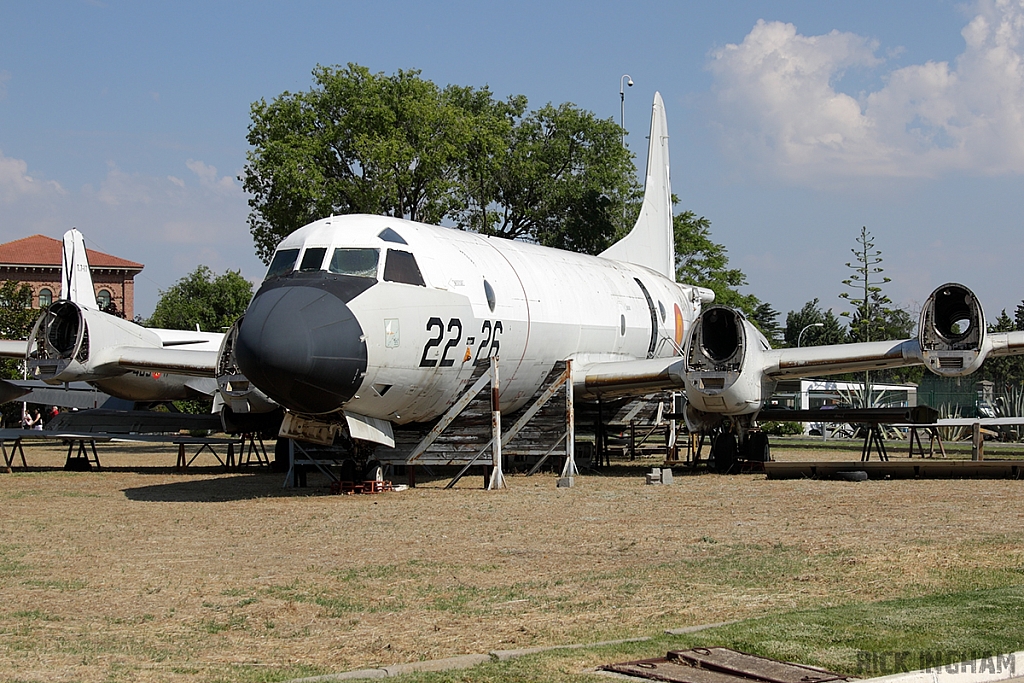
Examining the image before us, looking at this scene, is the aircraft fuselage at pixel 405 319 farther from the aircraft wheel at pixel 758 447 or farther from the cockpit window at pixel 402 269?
the aircraft wheel at pixel 758 447

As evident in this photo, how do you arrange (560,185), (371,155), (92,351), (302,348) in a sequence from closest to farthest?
(302,348) < (92,351) < (371,155) < (560,185)

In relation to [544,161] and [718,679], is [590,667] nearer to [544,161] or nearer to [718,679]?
[718,679]

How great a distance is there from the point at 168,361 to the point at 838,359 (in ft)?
38.0

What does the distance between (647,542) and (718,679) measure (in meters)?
5.10

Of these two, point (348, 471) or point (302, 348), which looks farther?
point (348, 471)

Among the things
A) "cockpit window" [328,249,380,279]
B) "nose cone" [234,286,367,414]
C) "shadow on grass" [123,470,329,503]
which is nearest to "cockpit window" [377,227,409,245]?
"cockpit window" [328,249,380,279]

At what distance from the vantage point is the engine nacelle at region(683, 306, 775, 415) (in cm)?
1767

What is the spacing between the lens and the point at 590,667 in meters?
5.77

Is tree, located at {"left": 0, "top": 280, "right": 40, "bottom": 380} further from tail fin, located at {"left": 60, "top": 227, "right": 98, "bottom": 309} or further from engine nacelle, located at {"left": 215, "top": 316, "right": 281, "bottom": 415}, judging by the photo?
engine nacelle, located at {"left": 215, "top": 316, "right": 281, "bottom": 415}

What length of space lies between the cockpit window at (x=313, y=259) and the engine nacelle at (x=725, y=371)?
5979mm

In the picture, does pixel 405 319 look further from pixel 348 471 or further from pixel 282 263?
pixel 348 471

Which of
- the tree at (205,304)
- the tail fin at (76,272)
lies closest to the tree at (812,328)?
the tree at (205,304)

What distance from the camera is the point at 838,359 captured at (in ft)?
60.7

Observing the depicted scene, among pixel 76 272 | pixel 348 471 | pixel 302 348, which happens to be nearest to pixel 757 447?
pixel 348 471
